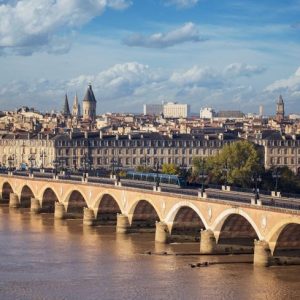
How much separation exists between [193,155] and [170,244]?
183ft

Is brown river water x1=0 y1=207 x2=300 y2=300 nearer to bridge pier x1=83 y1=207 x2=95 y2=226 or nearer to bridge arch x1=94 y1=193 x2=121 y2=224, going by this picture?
bridge pier x1=83 y1=207 x2=95 y2=226

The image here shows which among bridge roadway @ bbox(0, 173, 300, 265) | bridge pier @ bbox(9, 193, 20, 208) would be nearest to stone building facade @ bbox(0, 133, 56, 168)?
bridge pier @ bbox(9, 193, 20, 208)

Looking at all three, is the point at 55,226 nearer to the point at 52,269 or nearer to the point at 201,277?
the point at 52,269

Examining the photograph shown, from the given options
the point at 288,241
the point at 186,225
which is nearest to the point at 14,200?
the point at 186,225

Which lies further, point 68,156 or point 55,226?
point 68,156

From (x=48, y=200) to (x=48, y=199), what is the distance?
7 centimetres

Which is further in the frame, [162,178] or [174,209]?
[162,178]

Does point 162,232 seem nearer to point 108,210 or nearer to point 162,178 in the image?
point 108,210

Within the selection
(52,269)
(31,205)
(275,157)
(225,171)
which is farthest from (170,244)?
(275,157)

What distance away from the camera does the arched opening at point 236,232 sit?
4709 centimetres

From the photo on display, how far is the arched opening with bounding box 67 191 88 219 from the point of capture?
67.2 meters

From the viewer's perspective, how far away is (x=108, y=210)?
62.9 metres

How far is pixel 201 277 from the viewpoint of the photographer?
4122 cm

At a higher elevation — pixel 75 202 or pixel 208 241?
pixel 75 202
